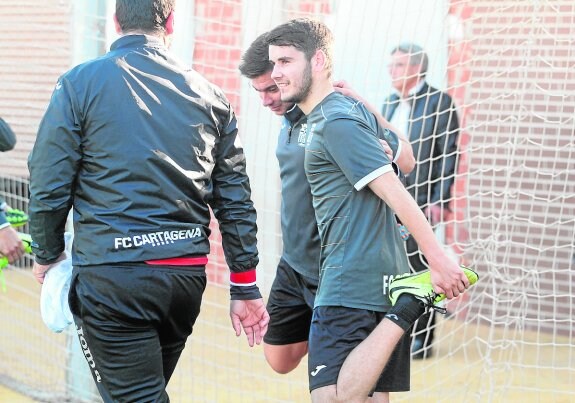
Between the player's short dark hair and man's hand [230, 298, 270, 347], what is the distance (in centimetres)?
245

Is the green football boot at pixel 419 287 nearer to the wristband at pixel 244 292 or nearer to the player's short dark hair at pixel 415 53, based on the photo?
the wristband at pixel 244 292

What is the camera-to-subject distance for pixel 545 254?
761 centimetres

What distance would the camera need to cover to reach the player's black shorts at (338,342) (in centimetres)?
361

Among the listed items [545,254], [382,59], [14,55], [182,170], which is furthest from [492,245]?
[14,55]

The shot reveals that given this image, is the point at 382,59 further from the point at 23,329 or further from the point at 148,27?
the point at 23,329

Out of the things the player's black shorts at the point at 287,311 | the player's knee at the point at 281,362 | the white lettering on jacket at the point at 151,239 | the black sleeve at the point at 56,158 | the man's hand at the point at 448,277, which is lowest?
the player's knee at the point at 281,362

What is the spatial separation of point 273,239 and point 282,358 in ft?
5.17

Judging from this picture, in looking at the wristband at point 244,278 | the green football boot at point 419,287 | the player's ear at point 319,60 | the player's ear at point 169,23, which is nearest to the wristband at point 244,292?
the wristband at point 244,278

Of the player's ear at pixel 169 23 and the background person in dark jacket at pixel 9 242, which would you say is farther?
the background person in dark jacket at pixel 9 242

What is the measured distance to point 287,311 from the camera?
4543mm

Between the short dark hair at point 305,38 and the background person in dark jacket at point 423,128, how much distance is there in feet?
7.10

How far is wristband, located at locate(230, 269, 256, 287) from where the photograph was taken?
146 inches

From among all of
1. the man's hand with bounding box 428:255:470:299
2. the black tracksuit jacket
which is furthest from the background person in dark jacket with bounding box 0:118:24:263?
the man's hand with bounding box 428:255:470:299

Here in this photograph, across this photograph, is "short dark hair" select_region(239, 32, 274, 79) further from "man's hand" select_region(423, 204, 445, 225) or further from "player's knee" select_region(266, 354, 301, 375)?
"man's hand" select_region(423, 204, 445, 225)
